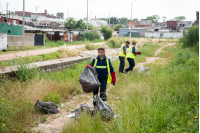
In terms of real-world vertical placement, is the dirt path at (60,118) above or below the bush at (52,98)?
below

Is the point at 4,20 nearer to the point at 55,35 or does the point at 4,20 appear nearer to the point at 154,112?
the point at 55,35

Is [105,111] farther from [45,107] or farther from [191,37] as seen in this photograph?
[191,37]

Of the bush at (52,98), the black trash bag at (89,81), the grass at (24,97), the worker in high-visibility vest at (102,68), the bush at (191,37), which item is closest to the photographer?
the grass at (24,97)

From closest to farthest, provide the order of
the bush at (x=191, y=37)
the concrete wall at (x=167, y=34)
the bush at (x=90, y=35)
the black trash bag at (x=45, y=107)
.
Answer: the black trash bag at (x=45, y=107), the bush at (x=191, y=37), the bush at (x=90, y=35), the concrete wall at (x=167, y=34)

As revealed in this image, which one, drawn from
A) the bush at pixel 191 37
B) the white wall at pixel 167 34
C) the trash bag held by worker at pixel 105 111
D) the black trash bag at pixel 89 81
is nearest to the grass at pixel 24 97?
the black trash bag at pixel 89 81

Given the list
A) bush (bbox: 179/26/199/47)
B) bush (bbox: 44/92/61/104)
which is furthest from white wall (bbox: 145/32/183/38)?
bush (bbox: 44/92/61/104)

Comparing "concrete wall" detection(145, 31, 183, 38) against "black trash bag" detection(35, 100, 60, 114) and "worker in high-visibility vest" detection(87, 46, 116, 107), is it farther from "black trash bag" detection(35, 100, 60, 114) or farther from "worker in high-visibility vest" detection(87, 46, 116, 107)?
"black trash bag" detection(35, 100, 60, 114)

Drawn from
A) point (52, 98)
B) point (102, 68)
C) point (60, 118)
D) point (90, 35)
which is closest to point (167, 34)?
point (90, 35)

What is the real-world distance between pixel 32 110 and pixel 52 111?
65 cm

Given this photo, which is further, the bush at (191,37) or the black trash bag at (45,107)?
the bush at (191,37)

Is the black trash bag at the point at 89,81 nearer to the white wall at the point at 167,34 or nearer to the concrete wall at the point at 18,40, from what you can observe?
the concrete wall at the point at 18,40

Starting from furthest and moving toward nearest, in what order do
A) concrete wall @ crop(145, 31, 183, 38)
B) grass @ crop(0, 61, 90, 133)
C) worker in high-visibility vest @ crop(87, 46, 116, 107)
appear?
concrete wall @ crop(145, 31, 183, 38)
worker in high-visibility vest @ crop(87, 46, 116, 107)
grass @ crop(0, 61, 90, 133)

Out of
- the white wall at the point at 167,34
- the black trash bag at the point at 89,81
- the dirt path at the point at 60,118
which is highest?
the white wall at the point at 167,34

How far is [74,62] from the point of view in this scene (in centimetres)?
1225
